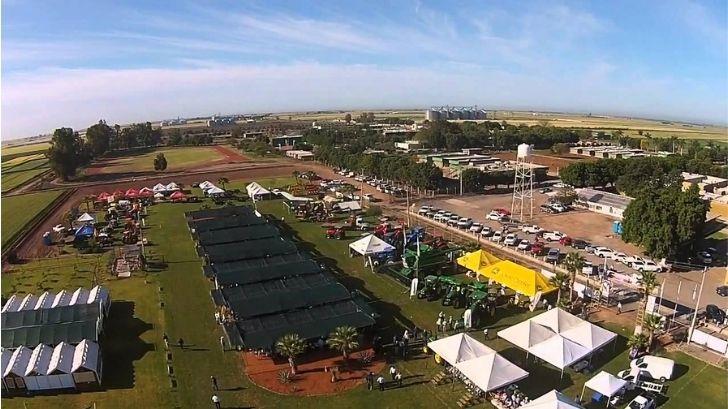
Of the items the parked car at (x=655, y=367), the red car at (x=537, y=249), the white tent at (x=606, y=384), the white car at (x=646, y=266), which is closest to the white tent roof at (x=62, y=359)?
the white tent at (x=606, y=384)

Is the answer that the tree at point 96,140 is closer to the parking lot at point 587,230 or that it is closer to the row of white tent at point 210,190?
the row of white tent at point 210,190

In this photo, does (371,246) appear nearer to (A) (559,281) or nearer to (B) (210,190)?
(A) (559,281)

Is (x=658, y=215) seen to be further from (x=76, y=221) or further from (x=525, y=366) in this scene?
(x=76, y=221)

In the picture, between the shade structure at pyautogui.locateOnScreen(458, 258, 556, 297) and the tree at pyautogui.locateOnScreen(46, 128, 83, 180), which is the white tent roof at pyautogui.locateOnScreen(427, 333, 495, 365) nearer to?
the shade structure at pyautogui.locateOnScreen(458, 258, 556, 297)

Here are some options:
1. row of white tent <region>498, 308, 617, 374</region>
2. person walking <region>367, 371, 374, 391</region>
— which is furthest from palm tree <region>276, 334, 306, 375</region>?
row of white tent <region>498, 308, 617, 374</region>

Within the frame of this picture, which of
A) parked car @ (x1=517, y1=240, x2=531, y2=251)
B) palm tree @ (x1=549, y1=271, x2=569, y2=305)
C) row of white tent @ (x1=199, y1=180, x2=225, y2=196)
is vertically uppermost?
palm tree @ (x1=549, y1=271, x2=569, y2=305)
